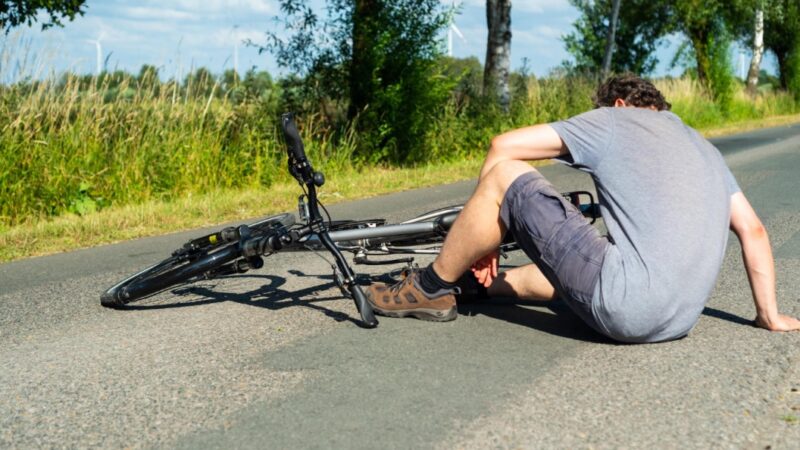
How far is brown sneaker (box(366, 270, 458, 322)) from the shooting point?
502cm

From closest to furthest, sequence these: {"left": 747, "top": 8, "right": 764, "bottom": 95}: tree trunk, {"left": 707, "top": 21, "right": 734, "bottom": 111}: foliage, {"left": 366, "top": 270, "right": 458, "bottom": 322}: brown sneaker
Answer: {"left": 366, "top": 270, "right": 458, "bottom": 322}: brown sneaker
{"left": 707, "top": 21, "right": 734, "bottom": 111}: foliage
{"left": 747, "top": 8, "right": 764, "bottom": 95}: tree trunk

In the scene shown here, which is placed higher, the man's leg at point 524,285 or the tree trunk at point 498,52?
the tree trunk at point 498,52

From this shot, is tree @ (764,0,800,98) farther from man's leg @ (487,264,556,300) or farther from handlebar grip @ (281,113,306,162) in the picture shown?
handlebar grip @ (281,113,306,162)

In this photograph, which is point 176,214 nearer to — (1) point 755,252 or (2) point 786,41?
(1) point 755,252

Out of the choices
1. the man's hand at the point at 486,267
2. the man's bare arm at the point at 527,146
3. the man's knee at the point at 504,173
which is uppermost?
the man's bare arm at the point at 527,146

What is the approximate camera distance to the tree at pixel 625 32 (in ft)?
121

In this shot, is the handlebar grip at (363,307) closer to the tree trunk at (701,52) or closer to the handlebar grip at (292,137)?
the handlebar grip at (292,137)

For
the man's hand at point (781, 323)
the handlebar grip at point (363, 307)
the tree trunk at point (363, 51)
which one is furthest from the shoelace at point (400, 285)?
the tree trunk at point (363, 51)

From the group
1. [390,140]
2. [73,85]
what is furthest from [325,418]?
[390,140]

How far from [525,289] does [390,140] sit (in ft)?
38.3

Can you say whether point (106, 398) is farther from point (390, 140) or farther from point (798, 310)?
point (390, 140)

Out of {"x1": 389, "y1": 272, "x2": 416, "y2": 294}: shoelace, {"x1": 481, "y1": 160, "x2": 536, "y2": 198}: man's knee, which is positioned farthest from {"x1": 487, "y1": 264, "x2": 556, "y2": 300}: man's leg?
{"x1": 481, "y1": 160, "x2": 536, "y2": 198}: man's knee

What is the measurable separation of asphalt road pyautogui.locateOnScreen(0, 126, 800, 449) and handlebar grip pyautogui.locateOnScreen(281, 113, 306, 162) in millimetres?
935

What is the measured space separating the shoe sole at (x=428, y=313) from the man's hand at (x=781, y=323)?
5.17 ft
